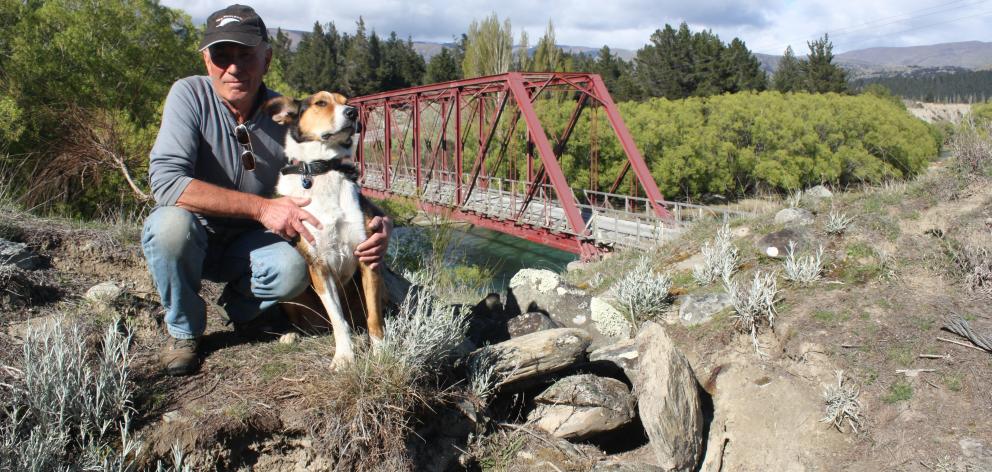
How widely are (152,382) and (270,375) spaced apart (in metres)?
0.47

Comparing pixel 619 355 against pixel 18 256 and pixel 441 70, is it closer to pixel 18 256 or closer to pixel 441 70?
pixel 18 256

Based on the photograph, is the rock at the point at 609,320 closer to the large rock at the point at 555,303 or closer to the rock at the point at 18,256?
the large rock at the point at 555,303

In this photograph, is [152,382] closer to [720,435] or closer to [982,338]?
[720,435]

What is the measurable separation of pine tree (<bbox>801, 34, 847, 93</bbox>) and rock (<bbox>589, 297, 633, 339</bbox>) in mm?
52860

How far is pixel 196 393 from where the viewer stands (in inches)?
98.1

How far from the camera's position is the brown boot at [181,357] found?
2.62 meters

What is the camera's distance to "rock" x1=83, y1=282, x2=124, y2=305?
330cm

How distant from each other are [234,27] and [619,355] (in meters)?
2.74

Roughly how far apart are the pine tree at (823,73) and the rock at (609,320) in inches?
2081

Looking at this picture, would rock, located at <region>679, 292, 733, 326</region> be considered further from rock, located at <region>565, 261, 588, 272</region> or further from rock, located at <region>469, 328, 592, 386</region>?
rock, located at <region>565, 261, 588, 272</region>

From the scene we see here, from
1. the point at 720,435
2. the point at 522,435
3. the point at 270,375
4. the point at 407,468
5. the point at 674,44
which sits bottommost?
the point at 720,435

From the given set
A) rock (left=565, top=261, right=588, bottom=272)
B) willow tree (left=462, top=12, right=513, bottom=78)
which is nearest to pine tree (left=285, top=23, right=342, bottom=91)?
willow tree (left=462, top=12, right=513, bottom=78)

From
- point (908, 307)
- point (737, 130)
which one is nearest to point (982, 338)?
point (908, 307)

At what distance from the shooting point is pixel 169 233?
255 cm
